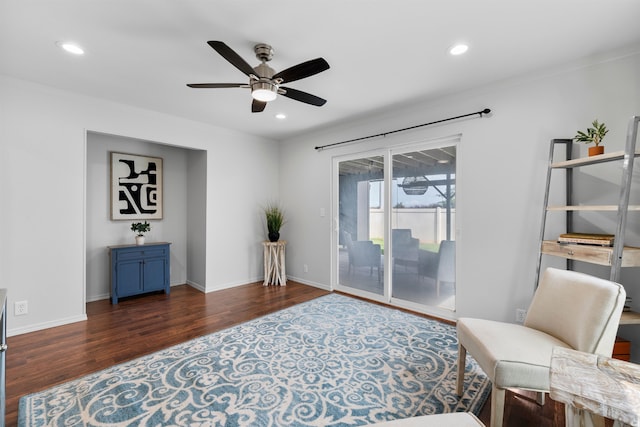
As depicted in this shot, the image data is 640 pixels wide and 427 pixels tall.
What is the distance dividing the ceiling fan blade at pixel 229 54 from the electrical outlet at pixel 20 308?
3.19m

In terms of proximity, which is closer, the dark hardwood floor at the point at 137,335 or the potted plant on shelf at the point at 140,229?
the dark hardwood floor at the point at 137,335

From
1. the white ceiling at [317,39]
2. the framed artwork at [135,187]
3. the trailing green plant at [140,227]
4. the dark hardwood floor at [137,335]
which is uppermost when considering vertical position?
the white ceiling at [317,39]

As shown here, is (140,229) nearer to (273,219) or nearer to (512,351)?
(273,219)

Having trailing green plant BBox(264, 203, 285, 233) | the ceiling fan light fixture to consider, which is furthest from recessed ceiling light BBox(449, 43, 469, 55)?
trailing green plant BBox(264, 203, 285, 233)

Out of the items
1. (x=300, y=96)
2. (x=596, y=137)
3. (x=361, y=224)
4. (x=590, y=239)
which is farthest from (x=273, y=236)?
(x=596, y=137)

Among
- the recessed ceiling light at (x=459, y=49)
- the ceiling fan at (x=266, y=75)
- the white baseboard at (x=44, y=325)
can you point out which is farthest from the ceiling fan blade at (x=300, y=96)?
the white baseboard at (x=44, y=325)

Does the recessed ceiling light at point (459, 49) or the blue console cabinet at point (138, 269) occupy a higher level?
the recessed ceiling light at point (459, 49)

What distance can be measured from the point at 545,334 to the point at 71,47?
155 inches

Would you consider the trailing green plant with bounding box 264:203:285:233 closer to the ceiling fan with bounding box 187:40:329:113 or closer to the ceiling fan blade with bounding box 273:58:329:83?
the ceiling fan with bounding box 187:40:329:113

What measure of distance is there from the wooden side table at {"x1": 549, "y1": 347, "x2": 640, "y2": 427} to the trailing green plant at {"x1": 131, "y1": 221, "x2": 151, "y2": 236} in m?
4.59

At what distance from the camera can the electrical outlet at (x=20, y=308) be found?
2.78 meters

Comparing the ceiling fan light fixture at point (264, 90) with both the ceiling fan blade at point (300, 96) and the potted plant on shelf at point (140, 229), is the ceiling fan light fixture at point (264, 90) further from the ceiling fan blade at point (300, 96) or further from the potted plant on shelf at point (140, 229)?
the potted plant on shelf at point (140, 229)

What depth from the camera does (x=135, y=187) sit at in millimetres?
4188

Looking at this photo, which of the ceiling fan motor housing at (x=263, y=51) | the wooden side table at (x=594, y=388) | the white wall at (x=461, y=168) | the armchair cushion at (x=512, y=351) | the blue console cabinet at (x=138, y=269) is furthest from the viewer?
the blue console cabinet at (x=138, y=269)
